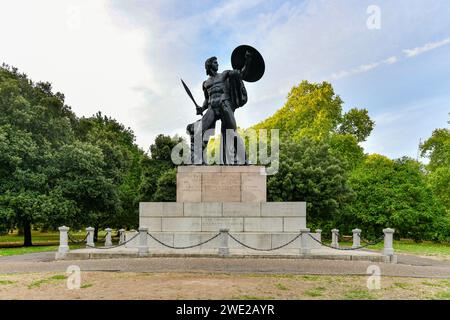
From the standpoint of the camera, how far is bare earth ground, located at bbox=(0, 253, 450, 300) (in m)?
8.10

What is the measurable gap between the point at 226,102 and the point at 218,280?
966 cm

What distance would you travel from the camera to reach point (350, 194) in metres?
30.4

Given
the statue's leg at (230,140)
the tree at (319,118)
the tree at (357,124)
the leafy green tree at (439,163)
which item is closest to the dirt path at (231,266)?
the statue's leg at (230,140)

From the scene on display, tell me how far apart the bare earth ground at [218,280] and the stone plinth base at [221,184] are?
Answer: 13.9 ft

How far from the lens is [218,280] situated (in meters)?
9.37

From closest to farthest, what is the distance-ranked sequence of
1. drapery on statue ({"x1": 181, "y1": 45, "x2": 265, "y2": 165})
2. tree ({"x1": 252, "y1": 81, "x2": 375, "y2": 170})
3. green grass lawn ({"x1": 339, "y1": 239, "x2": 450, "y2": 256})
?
drapery on statue ({"x1": 181, "y1": 45, "x2": 265, "y2": 165}) → green grass lawn ({"x1": 339, "y1": 239, "x2": 450, "y2": 256}) → tree ({"x1": 252, "y1": 81, "x2": 375, "y2": 170})

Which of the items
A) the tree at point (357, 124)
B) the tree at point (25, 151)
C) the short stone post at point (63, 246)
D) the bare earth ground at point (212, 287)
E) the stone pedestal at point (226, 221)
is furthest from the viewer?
the tree at point (357, 124)

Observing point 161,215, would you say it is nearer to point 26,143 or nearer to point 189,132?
point 189,132

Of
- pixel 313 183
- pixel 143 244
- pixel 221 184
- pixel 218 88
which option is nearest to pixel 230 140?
pixel 221 184

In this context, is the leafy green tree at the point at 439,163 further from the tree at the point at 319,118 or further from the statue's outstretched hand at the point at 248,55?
the statue's outstretched hand at the point at 248,55

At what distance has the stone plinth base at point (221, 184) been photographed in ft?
56.4

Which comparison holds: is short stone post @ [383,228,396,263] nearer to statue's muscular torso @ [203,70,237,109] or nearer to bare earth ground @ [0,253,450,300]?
bare earth ground @ [0,253,450,300]

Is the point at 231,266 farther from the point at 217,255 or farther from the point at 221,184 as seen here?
the point at 221,184

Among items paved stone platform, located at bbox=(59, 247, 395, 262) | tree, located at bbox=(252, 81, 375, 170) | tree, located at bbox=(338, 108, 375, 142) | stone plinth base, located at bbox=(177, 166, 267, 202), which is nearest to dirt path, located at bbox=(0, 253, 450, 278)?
paved stone platform, located at bbox=(59, 247, 395, 262)
